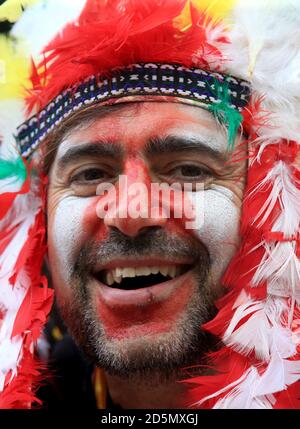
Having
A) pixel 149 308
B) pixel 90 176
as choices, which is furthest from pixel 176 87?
pixel 149 308

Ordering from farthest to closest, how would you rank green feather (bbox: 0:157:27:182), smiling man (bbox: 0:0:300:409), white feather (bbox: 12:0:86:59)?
green feather (bbox: 0:157:27:182) < white feather (bbox: 12:0:86:59) < smiling man (bbox: 0:0:300:409)

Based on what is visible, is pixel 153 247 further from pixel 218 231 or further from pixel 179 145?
pixel 179 145

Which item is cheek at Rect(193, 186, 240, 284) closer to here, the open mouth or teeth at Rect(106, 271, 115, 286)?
the open mouth

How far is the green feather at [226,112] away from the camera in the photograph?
5.37 ft

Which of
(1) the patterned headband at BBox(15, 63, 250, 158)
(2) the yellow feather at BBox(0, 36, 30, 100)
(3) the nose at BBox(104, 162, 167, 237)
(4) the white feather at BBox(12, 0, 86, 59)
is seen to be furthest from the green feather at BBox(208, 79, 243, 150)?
(2) the yellow feather at BBox(0, 36, 30, 100)

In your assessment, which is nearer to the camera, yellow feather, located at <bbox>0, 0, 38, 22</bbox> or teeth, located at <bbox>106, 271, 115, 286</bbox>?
teeth, located at <bbox>106, 271, 115, 286</bbox>

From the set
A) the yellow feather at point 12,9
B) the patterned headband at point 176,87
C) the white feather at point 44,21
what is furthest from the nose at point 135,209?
the yellow feather at point 12,9

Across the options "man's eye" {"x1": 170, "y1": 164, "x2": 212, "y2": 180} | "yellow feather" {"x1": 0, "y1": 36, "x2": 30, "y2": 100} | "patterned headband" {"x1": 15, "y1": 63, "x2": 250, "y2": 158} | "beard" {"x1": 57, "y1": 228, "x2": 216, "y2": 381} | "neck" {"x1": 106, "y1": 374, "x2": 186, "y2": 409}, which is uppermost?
"yellow feather" {"x1": 0, "y1": 36, "x2": 30, "y2": 100}

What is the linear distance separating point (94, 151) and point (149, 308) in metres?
0.49

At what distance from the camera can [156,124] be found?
1644 mm

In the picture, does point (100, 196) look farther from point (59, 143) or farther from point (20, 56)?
point (20, 56)

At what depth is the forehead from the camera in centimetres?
164

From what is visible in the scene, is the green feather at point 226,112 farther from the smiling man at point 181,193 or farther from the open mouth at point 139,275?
the open mouth at point 139,275

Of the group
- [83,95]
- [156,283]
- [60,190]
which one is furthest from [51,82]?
[156,283]
